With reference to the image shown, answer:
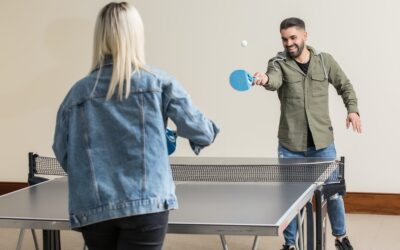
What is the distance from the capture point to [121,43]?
214cm

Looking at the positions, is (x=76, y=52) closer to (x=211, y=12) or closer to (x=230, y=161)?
(x=211, y=12)

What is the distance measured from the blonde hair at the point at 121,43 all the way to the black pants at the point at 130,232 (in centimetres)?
41

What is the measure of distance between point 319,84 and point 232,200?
1.71 meters

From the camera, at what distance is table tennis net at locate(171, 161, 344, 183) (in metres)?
3.52

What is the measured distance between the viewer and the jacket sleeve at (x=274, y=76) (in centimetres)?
419

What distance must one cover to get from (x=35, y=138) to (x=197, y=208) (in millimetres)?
4444

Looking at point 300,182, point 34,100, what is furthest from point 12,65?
point 300,182

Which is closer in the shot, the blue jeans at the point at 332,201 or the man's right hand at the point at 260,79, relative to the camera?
the man's right hand at the point at 260,79

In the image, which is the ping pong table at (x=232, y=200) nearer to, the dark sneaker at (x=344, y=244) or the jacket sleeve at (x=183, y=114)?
the jacket sleeve at (x=183, y=114)

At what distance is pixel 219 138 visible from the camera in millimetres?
6297

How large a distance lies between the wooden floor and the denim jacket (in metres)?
2.84

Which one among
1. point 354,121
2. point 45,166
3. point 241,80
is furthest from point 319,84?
point 45,166

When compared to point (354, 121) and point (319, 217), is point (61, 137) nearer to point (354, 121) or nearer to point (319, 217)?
point (319, 217)

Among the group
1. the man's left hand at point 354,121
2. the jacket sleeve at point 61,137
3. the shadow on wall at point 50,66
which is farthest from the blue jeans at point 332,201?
the shadow on wall at point 50,66
